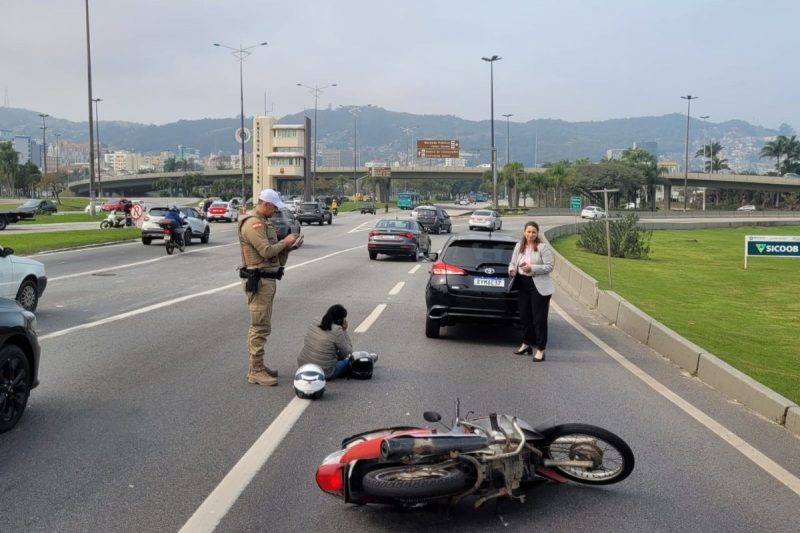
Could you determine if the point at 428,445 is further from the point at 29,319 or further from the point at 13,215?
the point at 13,215

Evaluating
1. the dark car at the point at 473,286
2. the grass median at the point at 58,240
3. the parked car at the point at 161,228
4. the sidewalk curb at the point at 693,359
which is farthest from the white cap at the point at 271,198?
the parked car at the point at 161,228

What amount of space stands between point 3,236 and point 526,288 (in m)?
28.3

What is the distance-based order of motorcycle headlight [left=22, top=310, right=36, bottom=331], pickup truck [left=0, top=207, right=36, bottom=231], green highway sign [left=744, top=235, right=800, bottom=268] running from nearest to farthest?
motorcycle headlight [left=22, top=310, right=36, bottom=331] → green highway sign [left=744, top=235, right=800, bottom=268] → pickup truck [left=0, top=207, right=36, bottom=231]

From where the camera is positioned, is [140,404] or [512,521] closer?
[512,521]

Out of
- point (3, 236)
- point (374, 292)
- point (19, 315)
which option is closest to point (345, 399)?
point (19, 315)

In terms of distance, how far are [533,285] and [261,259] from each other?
3.98m

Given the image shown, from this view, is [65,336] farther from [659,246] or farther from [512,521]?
[659,246]

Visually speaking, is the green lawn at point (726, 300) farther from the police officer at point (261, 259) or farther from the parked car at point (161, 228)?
the parked car at point (161, 228)

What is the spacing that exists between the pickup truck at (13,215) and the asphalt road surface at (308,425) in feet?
102

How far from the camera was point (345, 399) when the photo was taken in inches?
295

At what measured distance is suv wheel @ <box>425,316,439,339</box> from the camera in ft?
36.8

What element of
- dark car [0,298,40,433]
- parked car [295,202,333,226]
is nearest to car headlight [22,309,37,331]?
dark car [0,298,40,433]

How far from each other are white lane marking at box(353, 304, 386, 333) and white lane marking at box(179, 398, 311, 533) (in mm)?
4878

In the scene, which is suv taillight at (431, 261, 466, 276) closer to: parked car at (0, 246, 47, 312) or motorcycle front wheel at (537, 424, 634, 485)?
motorcycle front wheel at (537, 424, 634, 485)
